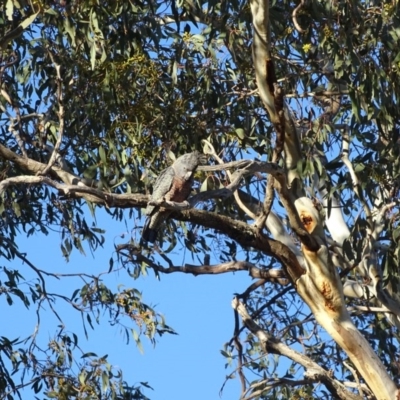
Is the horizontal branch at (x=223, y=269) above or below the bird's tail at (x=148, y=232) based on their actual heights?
above

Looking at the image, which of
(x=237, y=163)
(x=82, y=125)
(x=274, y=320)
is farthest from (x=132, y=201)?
(x=274, y=320)

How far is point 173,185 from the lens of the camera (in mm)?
5605

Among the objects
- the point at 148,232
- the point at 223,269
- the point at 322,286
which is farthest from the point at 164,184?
the point at 322,286

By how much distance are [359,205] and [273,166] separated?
1.45 metres

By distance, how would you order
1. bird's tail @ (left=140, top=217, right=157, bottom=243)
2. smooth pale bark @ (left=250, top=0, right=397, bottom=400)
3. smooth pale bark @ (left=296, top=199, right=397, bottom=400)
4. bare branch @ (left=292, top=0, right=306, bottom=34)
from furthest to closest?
1. bare branch @ (left=292, top=0, right=306, bottom=34)
2. smooth pale bark @ (left=296, top=199, right=397, bottom=400)
3. smooth pale bark @ (left=250, top=0, right=397, bottom=400)
4. bird's tail @ (left=140, top=217, right=157, bottom=243)

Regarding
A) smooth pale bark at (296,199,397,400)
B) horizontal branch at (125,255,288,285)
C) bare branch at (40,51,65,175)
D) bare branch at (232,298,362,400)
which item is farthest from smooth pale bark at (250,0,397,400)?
bare branch at (40,51,65,175)

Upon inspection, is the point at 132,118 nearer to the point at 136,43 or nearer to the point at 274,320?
the point at 136,43

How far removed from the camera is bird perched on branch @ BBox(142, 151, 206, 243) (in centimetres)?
547

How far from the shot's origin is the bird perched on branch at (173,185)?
5469 millimetres

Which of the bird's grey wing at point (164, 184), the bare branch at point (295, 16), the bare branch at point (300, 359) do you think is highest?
the bare branch at point (295, 16)

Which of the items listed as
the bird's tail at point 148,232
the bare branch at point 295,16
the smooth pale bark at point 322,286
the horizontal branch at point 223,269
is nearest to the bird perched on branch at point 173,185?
the bird's tail at point 148,232

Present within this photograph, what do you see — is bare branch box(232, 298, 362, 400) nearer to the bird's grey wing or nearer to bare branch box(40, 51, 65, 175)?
the bird's grey wing

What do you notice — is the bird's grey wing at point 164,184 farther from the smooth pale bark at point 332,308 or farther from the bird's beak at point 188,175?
the smooth pale bark at point 332,308

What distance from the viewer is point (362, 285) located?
7020mm
